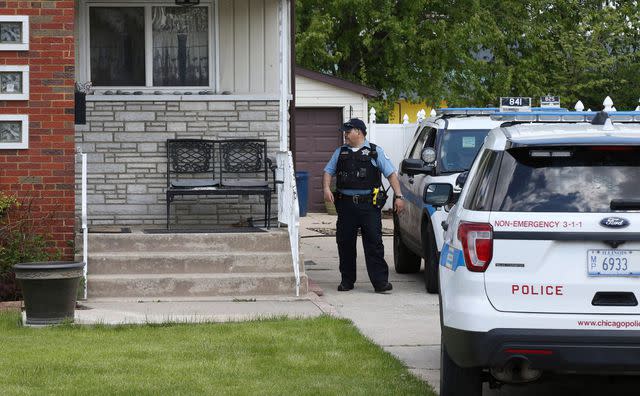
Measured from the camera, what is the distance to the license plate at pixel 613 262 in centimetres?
710

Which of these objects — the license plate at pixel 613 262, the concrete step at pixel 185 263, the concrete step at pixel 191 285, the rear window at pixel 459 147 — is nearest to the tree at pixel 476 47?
the rear window at pixel 459 147

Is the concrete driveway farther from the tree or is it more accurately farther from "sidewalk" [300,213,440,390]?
the tree

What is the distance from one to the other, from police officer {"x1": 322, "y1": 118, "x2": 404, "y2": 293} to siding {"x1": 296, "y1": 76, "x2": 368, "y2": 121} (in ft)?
42.0

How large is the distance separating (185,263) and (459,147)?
327 centimetres

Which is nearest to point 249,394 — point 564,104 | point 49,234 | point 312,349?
point 312,349

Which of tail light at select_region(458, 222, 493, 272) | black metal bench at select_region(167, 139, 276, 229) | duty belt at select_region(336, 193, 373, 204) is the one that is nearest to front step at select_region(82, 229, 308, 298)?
duty belt at select_region(336, 193, 373, 204)

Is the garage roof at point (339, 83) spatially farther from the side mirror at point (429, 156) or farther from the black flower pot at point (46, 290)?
the black flower pot at point (46, 290)

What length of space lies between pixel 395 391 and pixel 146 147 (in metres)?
7.76

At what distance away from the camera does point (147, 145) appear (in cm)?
1584

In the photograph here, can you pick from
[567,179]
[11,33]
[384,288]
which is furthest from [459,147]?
[567,179]

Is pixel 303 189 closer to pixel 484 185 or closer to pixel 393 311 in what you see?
pixel 393 311

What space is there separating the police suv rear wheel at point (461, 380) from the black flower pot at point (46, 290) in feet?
15.4

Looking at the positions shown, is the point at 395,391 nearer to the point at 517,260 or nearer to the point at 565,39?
the point at 517,260

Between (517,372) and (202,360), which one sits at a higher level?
(517,372)
